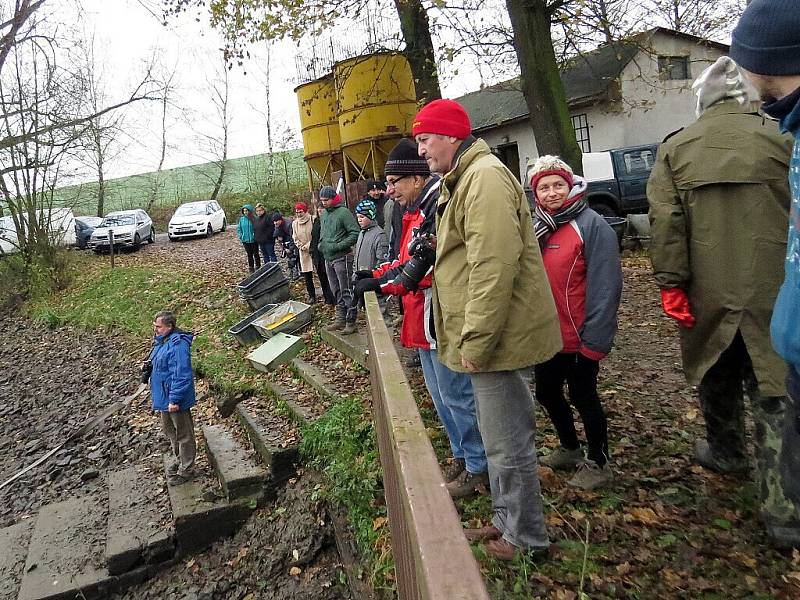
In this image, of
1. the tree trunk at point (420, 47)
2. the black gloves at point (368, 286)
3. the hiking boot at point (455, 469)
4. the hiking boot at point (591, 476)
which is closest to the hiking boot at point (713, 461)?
the hiking boot at point (591, 476)

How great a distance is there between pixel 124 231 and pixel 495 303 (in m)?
21.1

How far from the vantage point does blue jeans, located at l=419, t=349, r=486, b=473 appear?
3320 millimetres

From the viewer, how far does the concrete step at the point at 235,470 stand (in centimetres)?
537

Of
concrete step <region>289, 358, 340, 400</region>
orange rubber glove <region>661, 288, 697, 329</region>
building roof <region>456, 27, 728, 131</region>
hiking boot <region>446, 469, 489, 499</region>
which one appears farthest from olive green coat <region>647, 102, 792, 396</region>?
building roof <region>456, 27, 728, 131</region>

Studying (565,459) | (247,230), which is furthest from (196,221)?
(565,459)

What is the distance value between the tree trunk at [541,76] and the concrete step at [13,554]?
819 cm

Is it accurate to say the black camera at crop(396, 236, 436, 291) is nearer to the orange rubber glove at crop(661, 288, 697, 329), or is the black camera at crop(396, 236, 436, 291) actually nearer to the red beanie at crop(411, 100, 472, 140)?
the red beanie at crop(411, 100, 472, 140)

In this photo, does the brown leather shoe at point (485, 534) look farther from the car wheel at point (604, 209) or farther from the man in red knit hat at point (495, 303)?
the car wheel at point (604, 209)

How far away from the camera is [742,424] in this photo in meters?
3.19

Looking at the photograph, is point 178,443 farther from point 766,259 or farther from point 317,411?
point 766,259

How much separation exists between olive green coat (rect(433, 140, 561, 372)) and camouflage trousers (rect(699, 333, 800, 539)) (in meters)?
0.96

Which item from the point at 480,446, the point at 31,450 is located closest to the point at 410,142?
the point at 480,446

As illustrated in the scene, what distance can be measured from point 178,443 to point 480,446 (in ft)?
12.1

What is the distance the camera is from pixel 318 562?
174 inches
